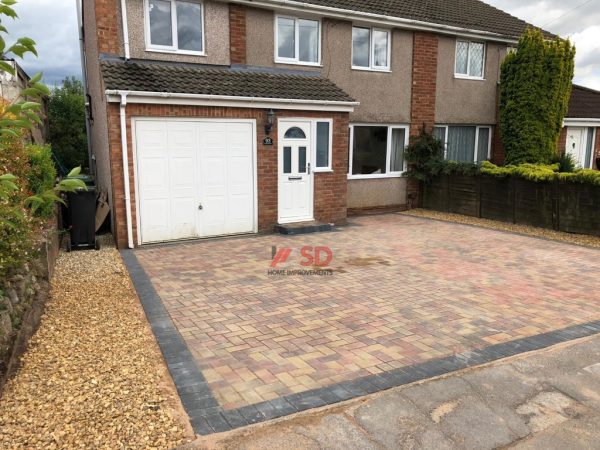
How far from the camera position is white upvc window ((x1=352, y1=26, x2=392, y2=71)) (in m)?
12.8

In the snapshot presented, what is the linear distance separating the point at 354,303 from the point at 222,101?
539 centimetres

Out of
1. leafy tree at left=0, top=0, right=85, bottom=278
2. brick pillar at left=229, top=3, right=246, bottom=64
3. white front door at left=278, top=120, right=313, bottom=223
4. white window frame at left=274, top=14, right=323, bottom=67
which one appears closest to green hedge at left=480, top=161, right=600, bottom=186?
white front door at left=278, top=120, right=313, bottom=223

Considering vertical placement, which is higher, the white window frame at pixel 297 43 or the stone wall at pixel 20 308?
the white window frame at pixel 297 43

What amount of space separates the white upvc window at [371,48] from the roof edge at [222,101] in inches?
103

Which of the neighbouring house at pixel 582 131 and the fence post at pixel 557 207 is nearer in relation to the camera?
the fence post at pixel 557 207

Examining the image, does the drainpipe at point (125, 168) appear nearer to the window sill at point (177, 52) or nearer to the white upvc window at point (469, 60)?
the window sill at point (177, 52)

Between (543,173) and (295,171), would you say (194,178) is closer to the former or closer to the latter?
(295,171)

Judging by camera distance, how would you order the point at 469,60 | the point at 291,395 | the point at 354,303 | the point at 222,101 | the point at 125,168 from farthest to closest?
1. the point at 469,60
2. the point at 222,101
3. the point at 125,168
4. the point at 354,303
5. the point at 291,395

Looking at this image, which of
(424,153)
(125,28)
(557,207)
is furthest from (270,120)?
(557,207)

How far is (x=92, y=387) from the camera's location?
3604 millimetres

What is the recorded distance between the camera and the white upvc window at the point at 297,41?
1144 cm

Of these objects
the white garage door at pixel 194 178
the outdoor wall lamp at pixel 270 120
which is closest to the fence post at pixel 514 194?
the outdoor wall lamp at pixel 270 120

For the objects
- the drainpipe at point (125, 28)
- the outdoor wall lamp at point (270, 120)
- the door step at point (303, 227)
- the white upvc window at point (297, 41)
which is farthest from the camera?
the white upvc window at point (297, 41)

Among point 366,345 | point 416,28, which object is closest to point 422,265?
point 366,345
